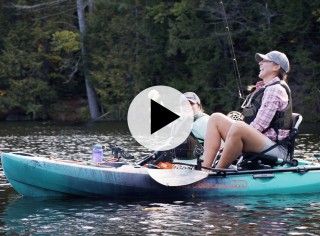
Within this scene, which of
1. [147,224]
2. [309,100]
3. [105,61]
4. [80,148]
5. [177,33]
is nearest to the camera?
[147,224]

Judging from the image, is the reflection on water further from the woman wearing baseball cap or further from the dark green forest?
the dark green forest

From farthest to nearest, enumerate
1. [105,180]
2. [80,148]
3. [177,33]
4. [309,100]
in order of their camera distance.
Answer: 1. [177,33]
2. [309,100]
3. [80,148]
4. [105,180]

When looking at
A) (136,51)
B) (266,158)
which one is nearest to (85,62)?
(136,51)

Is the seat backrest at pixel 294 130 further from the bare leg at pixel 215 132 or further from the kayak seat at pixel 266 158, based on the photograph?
the bare leg at pixel 215 132

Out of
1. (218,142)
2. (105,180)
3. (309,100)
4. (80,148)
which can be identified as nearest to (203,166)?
(218,142)

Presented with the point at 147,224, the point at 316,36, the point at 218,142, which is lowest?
the point at 147,224

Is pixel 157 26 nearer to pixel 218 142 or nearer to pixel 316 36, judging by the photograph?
pixel 316 36

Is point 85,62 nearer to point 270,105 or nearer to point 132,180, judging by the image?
point 132,180

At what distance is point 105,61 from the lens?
128ft

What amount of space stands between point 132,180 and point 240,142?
143cm

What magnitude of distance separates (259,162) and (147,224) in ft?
7.83

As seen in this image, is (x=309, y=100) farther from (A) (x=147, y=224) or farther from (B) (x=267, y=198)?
(A) (x=147, y=224)

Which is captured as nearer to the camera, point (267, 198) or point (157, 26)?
point (267, 198)

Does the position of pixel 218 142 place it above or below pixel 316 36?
below
